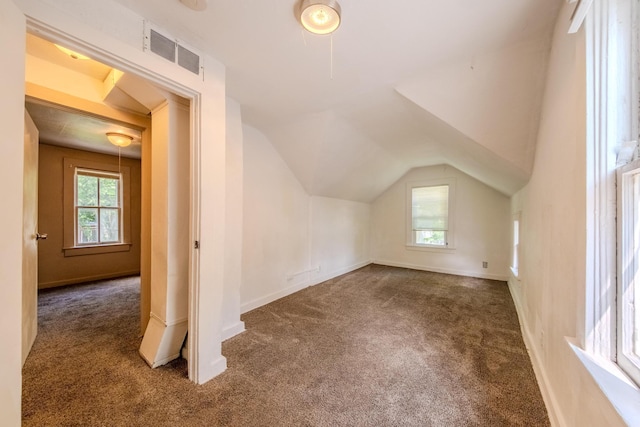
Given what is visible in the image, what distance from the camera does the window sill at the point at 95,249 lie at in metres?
3.94

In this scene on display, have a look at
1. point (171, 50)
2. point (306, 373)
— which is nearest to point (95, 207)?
point (171, 50)

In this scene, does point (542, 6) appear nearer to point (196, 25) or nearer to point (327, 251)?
point (196, 25)

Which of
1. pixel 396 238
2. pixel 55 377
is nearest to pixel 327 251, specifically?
pixel 396 238

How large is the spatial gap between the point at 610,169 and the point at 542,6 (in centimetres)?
104

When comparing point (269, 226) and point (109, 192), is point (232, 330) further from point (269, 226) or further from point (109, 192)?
point (109, 192)

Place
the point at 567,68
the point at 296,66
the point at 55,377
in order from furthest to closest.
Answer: the point at 296,66
the point at 55,377
the point at 567,68

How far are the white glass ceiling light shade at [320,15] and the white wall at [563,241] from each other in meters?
1.10

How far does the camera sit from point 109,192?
4.43 metres

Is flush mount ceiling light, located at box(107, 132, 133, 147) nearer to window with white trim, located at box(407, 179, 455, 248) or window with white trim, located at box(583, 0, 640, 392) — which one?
window with white trim, located at box(583, 0, 640, 392)

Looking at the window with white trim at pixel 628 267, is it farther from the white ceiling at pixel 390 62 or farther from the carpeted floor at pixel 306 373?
the white ceiling at pixel 390 62

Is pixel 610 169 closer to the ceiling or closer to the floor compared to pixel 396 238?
closer to the ceiling

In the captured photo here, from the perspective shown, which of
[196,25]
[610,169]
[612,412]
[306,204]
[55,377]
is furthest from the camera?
[306,204]

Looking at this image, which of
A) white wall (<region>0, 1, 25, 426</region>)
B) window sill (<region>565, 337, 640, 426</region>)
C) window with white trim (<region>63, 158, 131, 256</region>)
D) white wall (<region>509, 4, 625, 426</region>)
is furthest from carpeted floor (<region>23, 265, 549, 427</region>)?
window with white trim (<region>63, 158, 131, 256</region>)

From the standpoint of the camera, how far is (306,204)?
3.92 metres
